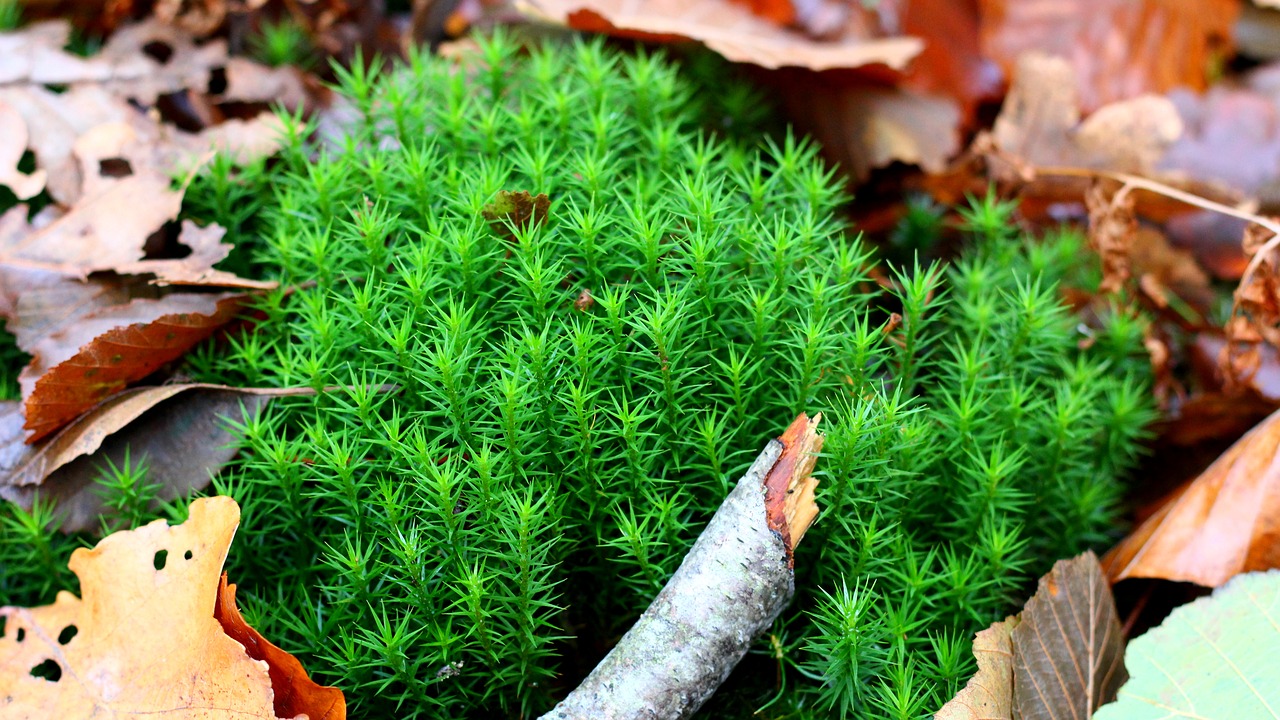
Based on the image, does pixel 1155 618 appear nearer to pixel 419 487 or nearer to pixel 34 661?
pixel 419 487

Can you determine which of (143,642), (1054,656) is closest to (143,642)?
(143,642)

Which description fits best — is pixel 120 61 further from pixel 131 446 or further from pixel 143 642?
pixel 143 642

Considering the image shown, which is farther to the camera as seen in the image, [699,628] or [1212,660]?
[1212,660]

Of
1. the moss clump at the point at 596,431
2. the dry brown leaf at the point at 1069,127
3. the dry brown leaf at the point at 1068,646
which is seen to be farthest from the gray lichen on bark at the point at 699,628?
the dry brown leaf at the point at 1069,127

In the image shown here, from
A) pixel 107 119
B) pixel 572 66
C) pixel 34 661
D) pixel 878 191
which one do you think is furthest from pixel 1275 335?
pixel 107 119

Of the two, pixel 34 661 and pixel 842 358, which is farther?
pixel 842 358

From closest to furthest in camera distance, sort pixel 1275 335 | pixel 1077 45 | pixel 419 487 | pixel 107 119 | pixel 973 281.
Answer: pixel 419 487 → pixel 973 281 → pixel 1275 335 → pixel 107 119 → pixel 1077 45
